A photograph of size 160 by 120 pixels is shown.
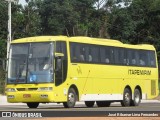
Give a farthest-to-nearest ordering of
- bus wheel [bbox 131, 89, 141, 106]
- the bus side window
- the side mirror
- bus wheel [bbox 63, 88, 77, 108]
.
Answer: the bus side window → bus wheel [bbox 131, 89, 141, 106] → bus wheel [bbox 63, 88, 77, 108] → the side mirror

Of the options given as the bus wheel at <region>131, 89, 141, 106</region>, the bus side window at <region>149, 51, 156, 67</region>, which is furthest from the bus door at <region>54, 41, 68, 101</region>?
the bus side window at <region>149, 51, 156, 67</region>

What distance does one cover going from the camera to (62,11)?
77.4m

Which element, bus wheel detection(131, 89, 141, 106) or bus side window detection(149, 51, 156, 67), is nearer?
bus wheel detection(131, 89, 141, 106)

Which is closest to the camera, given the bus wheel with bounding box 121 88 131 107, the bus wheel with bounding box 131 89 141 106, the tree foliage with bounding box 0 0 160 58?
the bus wheel with bounding box 121 88 131 107

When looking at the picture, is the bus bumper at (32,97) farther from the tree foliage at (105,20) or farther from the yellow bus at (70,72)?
the tree foliage at (105,20)

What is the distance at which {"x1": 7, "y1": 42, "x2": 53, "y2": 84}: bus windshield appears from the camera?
27828mm

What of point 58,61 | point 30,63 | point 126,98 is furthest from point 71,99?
point 126,98

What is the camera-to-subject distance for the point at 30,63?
2812 cm

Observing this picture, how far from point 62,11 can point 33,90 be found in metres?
50.1

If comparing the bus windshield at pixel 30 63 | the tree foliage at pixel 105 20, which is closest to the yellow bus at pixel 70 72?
the bus windshield at pixel 30 63

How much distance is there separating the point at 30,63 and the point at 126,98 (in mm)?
7252

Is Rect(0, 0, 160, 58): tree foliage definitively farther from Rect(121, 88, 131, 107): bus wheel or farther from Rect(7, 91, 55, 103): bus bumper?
Rect(7, 91, 55, 103): bus bumper

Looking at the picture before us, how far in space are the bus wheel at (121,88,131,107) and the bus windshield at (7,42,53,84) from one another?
655 centimetres

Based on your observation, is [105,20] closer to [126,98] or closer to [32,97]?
[126,98]
